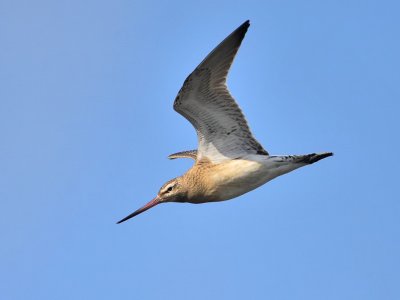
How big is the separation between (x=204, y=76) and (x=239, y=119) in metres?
1.04

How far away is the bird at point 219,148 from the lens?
1418 centimetres

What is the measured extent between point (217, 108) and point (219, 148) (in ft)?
2.59

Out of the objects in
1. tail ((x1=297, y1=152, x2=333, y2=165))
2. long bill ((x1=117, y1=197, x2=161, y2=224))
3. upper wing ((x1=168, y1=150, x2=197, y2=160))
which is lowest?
long bill ((x1=117, y1=197, x2=161, y2=224))

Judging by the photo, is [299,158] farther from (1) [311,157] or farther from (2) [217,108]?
(2) [217,108]

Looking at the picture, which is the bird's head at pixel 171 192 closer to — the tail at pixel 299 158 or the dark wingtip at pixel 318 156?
the tail at pixel 299 158

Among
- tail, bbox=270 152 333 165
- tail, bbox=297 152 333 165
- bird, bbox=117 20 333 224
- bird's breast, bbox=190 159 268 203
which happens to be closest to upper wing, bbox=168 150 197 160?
bird, bbox=117 20 333 224

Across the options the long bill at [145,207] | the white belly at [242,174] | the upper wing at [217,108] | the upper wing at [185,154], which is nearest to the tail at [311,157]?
the white belly at [242,174]

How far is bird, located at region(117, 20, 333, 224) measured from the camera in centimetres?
1418

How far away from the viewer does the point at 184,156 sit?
17.5m

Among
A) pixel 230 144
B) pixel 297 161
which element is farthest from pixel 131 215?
pixel 297 161

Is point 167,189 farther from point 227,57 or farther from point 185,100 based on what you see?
point 227,57

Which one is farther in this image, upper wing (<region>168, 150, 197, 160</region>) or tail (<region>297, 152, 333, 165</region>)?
upper wing (<region>168, 150, 197, 160</region>)

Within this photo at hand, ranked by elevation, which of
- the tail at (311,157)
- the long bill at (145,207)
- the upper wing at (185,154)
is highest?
the upper wing at (185,154)

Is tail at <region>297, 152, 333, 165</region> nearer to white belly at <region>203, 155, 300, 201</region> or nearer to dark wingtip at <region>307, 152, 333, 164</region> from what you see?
dark wingtip at <region>307, 152, 333, 164</region>
